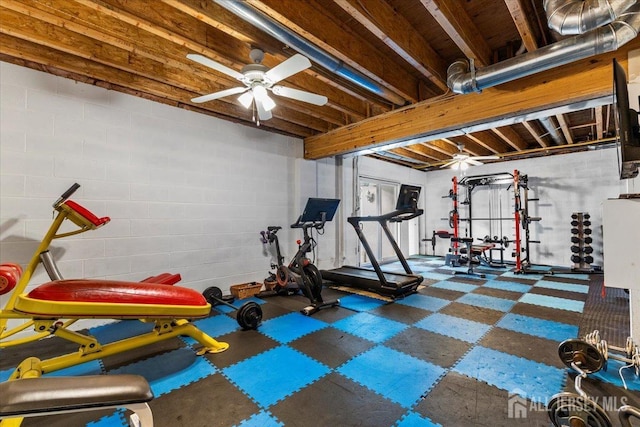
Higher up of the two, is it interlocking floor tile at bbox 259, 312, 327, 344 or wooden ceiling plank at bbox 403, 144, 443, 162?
wooden ceiling plank at bbox 403, 144, 443, 162

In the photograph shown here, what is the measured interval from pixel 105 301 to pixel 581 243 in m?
8.58

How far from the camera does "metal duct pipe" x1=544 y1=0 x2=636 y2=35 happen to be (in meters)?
1.99

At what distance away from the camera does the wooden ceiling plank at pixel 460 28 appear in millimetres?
2346

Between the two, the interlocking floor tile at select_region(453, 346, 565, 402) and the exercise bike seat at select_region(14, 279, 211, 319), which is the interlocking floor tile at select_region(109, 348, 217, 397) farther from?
the interlocking floor tile at select_region(453, 346, 565, 402)

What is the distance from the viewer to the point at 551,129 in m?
5.38

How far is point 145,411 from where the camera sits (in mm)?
814

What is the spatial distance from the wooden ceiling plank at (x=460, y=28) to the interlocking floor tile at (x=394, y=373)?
3.10m

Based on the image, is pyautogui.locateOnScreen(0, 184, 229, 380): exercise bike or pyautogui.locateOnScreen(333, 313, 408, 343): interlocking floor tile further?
pyautogui.locateOnScreen(333, 313, 408, 343): interlocking floor tile

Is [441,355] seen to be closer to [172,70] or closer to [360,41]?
[360,41]

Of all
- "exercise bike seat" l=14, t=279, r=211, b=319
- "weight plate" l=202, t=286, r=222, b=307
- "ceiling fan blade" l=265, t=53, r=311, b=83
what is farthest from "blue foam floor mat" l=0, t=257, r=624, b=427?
"ceiling fan blade" l=265, t=53, r=311, b=83

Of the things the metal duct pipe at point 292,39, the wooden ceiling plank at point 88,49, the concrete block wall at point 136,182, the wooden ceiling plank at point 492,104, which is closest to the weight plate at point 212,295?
the concrete block wall at point 136,182

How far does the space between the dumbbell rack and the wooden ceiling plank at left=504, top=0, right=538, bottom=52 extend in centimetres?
541

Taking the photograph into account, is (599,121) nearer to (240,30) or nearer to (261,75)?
(261,75)

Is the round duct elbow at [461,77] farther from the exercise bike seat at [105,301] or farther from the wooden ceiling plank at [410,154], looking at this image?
the wooden ceiling plank at [410,154]
